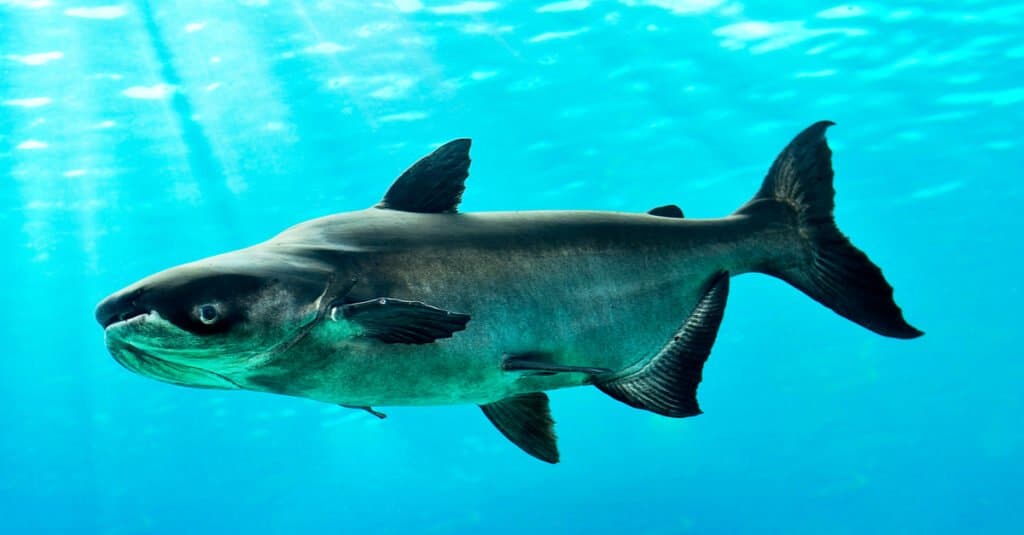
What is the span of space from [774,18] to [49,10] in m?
14.5

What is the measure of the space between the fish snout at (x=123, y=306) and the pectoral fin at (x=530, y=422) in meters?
1.52

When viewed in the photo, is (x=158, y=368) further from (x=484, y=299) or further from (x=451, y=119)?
(x=451, y=119)

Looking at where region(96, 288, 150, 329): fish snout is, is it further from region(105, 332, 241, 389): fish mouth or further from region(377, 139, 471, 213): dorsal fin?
region(377, 139, 471, 213): dorsal fin

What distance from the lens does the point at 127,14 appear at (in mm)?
15828

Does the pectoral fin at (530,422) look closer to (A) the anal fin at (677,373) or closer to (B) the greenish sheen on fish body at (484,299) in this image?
(B) the greenish sheen on fish body at (484,299)

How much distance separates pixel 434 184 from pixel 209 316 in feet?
4.41

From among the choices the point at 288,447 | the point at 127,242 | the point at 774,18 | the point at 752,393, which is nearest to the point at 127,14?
the point at 127,242

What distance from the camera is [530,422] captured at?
139 inches

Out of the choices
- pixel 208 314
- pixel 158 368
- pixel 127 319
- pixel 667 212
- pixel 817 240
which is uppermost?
pixel 817 240

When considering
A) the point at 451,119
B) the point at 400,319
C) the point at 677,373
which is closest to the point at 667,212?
the point at 677,373

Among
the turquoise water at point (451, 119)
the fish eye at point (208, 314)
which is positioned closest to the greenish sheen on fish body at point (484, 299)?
the fish eye at point (208, 314)

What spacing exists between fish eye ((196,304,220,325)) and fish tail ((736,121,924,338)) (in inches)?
97.4

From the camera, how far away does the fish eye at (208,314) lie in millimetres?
2523

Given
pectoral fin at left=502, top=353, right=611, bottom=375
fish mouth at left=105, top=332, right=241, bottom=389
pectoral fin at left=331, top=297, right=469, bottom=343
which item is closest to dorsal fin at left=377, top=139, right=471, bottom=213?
pectoral fin at left=502, top=353, right=611, bottom=375
